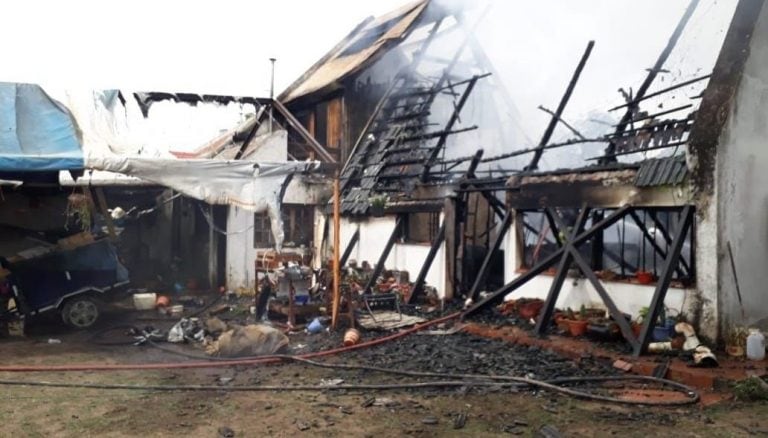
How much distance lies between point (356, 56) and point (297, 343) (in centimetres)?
1241

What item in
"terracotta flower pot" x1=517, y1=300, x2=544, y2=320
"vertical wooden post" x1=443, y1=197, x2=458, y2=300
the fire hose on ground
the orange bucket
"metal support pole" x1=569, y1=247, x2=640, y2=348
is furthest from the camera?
the orange bucket

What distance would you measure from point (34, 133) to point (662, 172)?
34.1 feet

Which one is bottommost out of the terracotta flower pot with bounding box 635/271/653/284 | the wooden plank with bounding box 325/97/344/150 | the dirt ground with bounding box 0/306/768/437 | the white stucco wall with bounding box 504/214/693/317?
the dirt ground with bounding box 0/306/768/437

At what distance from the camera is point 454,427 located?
6.01 metres

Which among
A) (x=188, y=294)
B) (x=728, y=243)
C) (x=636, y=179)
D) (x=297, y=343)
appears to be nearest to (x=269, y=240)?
(x=188, y=294)

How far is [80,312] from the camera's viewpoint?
1188 centimetres

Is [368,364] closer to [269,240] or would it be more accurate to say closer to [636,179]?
[636,179]

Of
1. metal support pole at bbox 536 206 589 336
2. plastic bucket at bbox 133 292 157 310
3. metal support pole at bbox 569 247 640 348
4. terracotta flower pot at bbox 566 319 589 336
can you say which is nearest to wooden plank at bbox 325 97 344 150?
plastic bucket at bbox 133 292 157 310

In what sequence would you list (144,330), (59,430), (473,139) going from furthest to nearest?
(473,139), (144,330), (59,430)

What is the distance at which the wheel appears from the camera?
1177 centimetres

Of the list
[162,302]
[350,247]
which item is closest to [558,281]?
[350,247]

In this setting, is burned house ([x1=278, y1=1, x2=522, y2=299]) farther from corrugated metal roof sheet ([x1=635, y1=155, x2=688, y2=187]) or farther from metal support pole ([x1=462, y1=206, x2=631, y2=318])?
corrugated metal roof sheet ([x1=635, y1=155, x2=688, y2=187])

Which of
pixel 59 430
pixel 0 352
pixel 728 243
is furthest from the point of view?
pixel 0 352

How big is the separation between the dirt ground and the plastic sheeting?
10.2 feet
